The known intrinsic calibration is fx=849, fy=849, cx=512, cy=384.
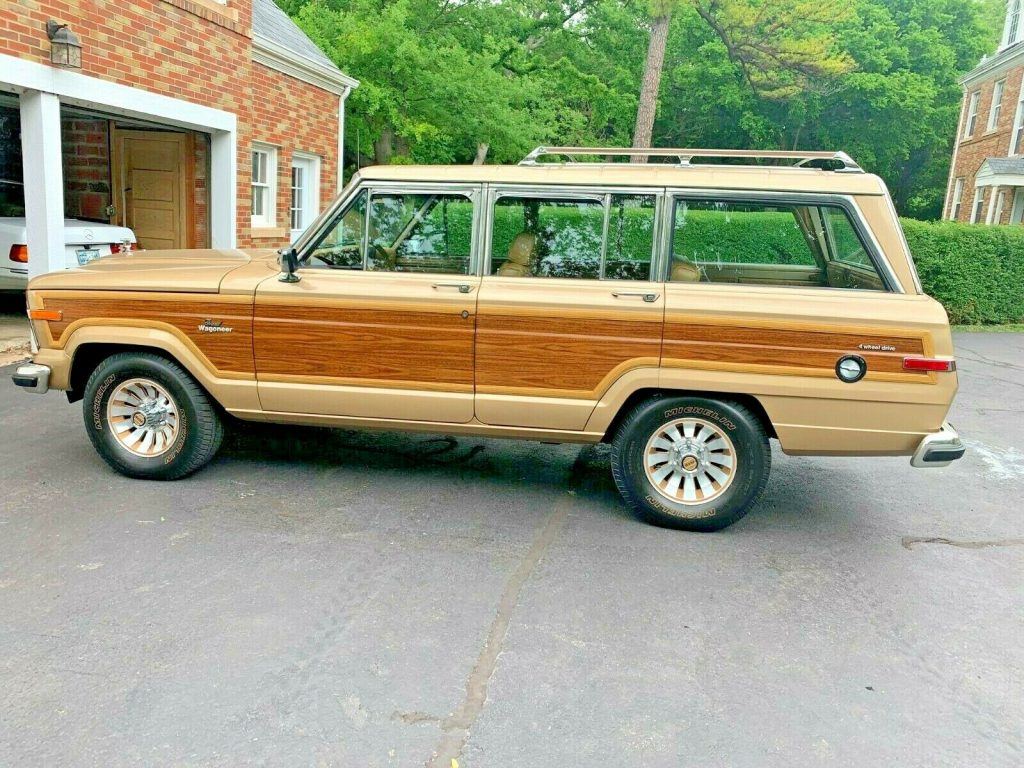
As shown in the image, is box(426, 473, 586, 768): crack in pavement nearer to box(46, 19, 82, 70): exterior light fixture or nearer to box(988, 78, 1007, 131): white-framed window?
box(46, 19, 82, 70): exterior light fixture

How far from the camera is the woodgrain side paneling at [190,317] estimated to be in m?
5.02

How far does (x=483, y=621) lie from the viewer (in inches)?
144

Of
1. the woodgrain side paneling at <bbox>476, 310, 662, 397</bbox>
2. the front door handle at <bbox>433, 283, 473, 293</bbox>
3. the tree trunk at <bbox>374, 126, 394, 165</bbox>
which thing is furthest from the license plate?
the tree trunk at <bbox>374, 126, 394, 165</bbox>

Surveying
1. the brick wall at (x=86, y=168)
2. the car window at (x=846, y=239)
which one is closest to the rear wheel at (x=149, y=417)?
the car window at (x=846, y=239)

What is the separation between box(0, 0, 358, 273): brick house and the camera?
8516mm

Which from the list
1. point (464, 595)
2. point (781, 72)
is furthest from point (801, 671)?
point (781, 72)

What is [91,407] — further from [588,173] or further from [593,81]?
[593,81]

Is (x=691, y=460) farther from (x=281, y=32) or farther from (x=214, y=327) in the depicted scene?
(x=281, y=32)

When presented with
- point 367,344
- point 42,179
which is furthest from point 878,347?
point 42,179

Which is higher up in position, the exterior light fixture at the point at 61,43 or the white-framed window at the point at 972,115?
the white-framed window at the point at 972,115

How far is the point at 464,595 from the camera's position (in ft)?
12.8

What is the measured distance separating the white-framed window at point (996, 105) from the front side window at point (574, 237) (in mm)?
26490

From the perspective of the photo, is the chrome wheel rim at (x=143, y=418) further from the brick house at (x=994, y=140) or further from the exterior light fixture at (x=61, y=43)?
the brick house at (x=994, y=140)

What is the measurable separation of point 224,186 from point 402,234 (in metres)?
7.66
